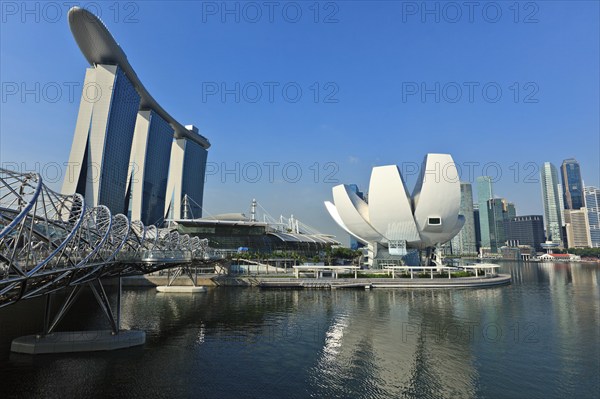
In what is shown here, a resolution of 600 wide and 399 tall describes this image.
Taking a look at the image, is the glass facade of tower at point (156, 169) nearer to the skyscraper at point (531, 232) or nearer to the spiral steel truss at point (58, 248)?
the spiral steel truss at point (58, 248)

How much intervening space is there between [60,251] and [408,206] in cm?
5006

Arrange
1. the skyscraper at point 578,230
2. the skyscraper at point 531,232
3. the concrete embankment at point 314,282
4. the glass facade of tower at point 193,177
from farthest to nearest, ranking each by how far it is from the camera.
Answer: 1. the skyscraper at point 531,232
2. the skyscraper at point 578,230
3. the glass facade of tower at point 193,177
4. the concrete embankment at point 314,282

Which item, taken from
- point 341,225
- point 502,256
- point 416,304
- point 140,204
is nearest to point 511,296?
point 416,304

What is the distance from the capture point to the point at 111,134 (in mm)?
79125

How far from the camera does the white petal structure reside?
54.5m

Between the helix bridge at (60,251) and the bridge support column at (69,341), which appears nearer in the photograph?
the helix bridge at (60,251)

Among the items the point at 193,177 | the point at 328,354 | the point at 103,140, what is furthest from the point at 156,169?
the point at 328,354

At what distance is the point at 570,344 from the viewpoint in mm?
20297

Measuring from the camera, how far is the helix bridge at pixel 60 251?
10836 millimetres

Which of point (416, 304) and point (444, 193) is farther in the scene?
point (444, 193)

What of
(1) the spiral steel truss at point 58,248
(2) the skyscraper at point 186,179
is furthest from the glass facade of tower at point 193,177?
(1) the spiral steel truss at point 58,248

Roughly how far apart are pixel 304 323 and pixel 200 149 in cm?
13016

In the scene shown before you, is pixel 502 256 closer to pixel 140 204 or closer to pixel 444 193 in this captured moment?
pixel 444 193

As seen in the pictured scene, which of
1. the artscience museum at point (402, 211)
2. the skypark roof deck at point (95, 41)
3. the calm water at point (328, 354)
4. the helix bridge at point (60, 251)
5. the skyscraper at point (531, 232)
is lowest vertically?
the calm water at point (328, 354)
